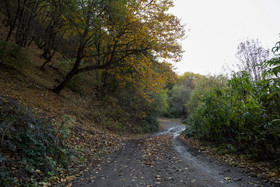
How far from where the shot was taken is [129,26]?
984cm

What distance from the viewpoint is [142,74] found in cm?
1145

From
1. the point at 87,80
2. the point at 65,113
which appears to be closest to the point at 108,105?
the point at 87,80

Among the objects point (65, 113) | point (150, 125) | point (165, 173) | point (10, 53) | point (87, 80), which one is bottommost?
point (150, 125)

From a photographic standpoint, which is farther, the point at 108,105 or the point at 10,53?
the point at 108,105

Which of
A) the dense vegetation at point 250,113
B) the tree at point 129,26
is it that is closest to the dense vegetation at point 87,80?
the tree at point 129,26

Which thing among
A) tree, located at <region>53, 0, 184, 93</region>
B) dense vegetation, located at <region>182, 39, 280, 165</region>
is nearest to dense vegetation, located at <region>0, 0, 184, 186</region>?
tree, located at <region>53, 0, 184, 93</region>

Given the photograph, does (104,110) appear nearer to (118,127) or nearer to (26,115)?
(118,127)

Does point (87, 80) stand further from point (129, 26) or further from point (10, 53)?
point (129, 26)

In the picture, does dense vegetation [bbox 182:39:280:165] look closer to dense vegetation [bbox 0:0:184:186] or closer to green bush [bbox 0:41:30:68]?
dense vegetation [bbox 0:0:184:186]

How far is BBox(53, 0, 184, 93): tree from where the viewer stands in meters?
8.80

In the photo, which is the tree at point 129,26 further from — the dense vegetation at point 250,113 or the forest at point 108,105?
the dense vegetation at point 250,113

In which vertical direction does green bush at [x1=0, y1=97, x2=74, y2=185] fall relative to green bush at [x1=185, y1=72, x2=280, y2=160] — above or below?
below

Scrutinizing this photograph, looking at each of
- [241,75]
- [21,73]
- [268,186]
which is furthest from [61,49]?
[268,186]

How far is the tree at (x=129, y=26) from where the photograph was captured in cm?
880
